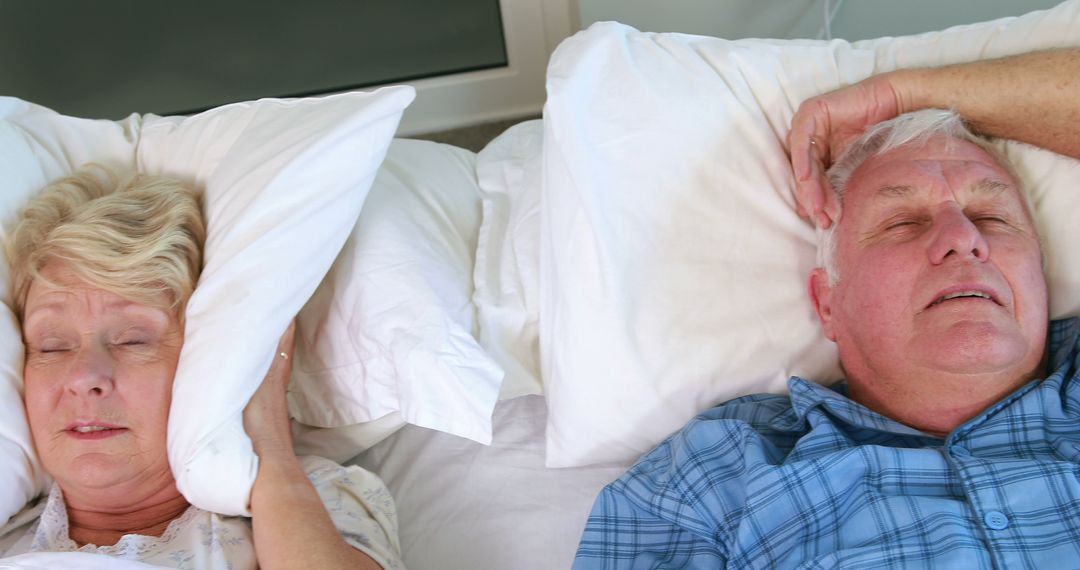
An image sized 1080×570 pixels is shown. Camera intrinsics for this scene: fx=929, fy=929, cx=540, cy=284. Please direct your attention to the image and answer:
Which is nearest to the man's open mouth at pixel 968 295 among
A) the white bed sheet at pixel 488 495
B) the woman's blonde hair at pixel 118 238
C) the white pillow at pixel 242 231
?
the white bed sheet at pixel 488 495

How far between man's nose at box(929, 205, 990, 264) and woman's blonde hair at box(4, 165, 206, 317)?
1.04 m

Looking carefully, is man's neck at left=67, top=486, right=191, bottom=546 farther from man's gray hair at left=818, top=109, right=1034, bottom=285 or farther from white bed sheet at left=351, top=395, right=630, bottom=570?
man's gray hair at left=818, top=109, right=1034, bottom=285

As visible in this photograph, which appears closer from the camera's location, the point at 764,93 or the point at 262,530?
the point at 262,530

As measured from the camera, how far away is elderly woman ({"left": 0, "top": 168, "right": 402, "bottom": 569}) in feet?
4.06

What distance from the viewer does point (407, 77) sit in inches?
91.6

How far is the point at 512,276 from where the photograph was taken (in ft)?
5.01

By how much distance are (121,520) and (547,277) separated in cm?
71

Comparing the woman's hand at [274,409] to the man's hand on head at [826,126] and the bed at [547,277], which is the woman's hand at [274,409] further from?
the man's hand on head at [826,126]

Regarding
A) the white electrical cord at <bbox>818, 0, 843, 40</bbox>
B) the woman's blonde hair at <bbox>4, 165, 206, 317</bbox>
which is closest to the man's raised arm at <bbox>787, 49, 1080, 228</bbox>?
the white electrical cord at <bbox>818, 0, 843, 40</bbox>

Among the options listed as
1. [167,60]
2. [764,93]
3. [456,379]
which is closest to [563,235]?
[456,379]

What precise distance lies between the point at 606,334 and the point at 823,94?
1.68 feet

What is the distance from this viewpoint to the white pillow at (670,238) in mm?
1369

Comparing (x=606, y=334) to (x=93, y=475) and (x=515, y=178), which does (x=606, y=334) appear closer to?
→ (x=515, y=178)

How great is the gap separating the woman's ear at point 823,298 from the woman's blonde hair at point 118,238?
3.02 ft
